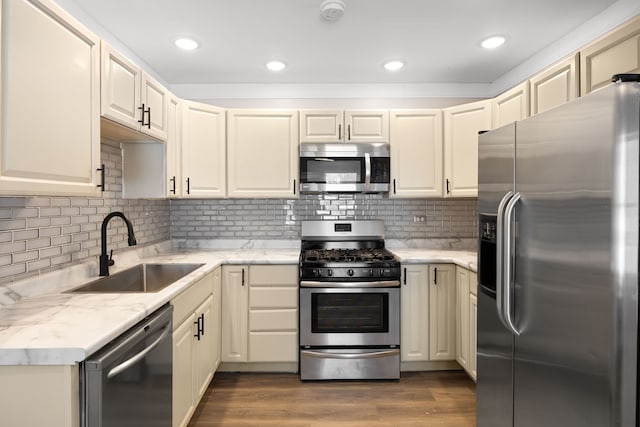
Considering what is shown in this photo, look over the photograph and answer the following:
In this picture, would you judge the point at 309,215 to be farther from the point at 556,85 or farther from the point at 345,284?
the point at 556,85

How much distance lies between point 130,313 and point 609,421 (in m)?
1.60

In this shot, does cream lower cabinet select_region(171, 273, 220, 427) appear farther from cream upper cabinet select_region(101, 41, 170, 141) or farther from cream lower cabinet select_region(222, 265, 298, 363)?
cream upper cabinet select_region(101, 41, 170, 141)

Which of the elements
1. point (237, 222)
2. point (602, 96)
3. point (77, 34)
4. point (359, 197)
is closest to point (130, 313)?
point (77, 34)

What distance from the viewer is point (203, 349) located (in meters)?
2.46

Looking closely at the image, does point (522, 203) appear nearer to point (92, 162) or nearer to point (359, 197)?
point (92, 162)

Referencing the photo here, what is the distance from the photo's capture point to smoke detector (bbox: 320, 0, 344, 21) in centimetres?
213

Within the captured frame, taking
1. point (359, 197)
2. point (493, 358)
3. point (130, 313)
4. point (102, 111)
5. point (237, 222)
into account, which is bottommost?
point (493, 358)

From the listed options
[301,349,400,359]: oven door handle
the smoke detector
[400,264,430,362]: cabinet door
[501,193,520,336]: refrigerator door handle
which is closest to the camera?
[501,193,520,336]: refrigerator door handle

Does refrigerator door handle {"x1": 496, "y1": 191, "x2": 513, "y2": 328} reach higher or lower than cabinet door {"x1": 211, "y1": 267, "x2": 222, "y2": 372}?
higher

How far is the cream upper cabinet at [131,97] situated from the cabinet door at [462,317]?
2334 mm

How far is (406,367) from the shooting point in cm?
309

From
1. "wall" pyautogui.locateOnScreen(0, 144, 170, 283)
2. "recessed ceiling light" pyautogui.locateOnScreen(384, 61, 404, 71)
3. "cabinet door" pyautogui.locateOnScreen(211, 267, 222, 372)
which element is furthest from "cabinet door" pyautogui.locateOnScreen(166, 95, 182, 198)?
"recessed ceiling light" pyautogui.locateOnScreen(384, 61, 404, 71)

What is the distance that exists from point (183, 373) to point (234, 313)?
37.0 inches

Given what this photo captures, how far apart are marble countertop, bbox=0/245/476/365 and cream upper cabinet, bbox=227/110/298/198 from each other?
2.70 feet
